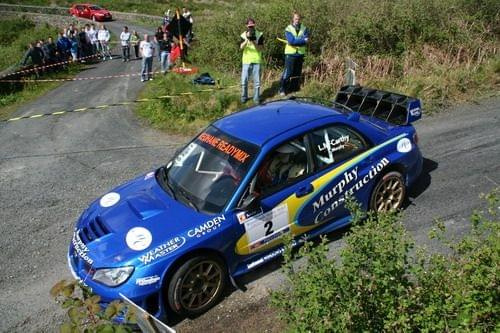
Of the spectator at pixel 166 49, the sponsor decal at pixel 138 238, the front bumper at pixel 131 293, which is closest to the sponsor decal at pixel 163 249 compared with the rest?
the sponsor decal at pixel 138 238

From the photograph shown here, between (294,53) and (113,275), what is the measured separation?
8.45m

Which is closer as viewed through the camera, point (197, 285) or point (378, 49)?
point (197, 285)

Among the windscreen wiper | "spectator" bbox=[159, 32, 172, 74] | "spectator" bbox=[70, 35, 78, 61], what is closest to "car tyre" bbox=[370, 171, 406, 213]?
the windscreen wiper

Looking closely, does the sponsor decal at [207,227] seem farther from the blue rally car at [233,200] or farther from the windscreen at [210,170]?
the windscreen at [210,170]

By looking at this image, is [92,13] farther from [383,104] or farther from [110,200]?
[110,200]

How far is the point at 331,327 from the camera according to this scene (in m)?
3.36

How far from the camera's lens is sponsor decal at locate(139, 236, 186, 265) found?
16.2ft

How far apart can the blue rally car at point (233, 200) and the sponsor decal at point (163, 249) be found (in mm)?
10

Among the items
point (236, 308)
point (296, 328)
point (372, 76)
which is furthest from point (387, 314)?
point (372, 76)

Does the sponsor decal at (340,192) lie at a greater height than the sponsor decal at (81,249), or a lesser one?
greater

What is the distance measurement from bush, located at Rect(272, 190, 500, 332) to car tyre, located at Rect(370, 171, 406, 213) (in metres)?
2.72

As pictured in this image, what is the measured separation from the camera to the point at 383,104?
774 centimetres

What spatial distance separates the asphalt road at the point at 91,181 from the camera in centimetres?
567

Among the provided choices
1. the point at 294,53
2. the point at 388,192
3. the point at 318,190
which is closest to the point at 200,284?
the point at 318,190
